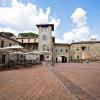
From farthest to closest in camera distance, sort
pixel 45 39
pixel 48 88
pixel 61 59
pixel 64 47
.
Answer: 1. pixel 61 59
2. pixel 64 47
3. pixel 45 39
4. pixel 48 88

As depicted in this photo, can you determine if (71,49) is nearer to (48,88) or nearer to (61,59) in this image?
(61,59)

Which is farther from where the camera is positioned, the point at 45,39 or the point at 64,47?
the point at 64,47

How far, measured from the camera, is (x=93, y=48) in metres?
46.8

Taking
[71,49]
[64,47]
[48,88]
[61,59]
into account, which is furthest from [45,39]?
[48,88]

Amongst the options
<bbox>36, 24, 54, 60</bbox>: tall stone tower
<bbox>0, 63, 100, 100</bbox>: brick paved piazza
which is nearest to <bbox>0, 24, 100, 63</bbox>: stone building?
<bbox>36, 24, 54, 60</bbox>: tall stone tower

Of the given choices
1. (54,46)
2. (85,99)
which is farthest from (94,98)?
(54,46)

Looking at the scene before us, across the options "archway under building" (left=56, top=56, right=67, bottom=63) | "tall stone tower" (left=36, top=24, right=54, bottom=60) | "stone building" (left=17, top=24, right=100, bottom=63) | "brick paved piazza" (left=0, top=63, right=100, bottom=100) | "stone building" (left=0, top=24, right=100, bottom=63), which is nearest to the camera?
"brick paved piazza" (left=0, top=63, right=100, bottom=100)

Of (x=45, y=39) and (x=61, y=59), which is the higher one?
(x=45, y=39)

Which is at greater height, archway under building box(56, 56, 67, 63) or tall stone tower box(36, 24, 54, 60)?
tall stone tower box(36, 24, 54, 60)

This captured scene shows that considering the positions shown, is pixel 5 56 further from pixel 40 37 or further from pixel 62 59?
pixel 62 59

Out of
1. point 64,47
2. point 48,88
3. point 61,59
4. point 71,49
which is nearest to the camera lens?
point 48,88

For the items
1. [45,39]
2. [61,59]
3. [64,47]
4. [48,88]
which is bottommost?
[48,88]

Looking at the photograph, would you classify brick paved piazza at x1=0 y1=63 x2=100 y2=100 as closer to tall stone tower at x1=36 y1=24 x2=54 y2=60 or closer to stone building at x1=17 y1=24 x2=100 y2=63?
tall stone tower at x1=36 y1=24 x2=54 y2=60

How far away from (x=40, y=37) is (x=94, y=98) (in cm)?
3788
